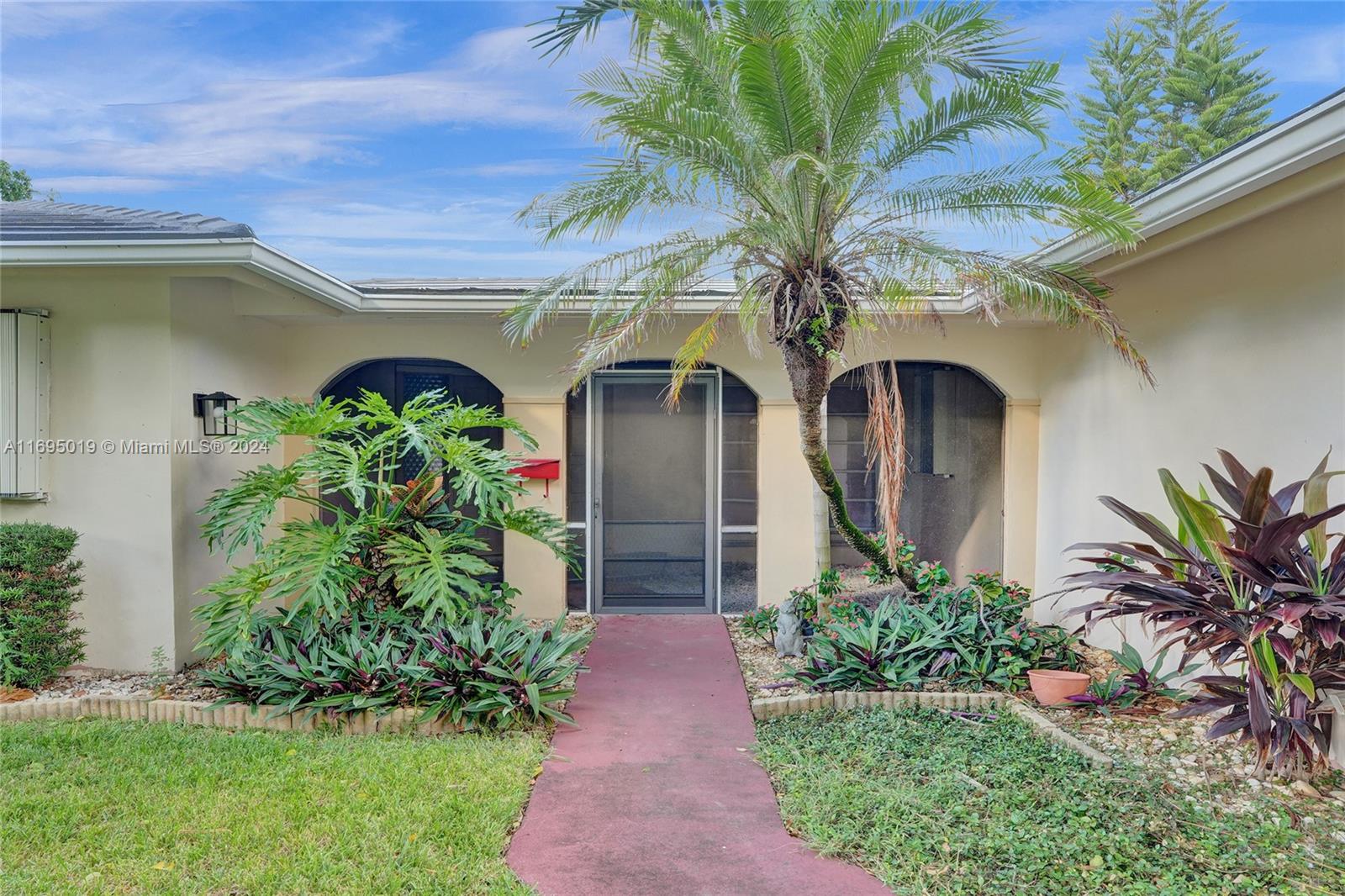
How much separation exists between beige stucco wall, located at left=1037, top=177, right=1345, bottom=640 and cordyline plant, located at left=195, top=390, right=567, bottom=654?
14.9ft

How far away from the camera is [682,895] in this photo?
3045 millimetres

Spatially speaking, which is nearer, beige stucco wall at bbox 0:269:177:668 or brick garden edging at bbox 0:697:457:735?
brick garden edging at bbox 0:697:457:735

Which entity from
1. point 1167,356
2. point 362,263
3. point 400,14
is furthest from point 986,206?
point 362,263

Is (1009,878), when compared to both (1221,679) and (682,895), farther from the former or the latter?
(1221,679)

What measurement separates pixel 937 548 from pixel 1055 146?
4.30 meters

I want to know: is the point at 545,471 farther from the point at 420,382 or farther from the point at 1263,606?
the point at 1263,606

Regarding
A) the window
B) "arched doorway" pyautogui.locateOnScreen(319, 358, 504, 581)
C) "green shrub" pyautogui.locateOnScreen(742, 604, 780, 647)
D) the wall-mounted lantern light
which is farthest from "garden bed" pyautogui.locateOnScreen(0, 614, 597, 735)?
"arched doorway" pyautogui.locateOnScreen(319, 358, 504, 581)

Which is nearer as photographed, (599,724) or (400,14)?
(599,724)

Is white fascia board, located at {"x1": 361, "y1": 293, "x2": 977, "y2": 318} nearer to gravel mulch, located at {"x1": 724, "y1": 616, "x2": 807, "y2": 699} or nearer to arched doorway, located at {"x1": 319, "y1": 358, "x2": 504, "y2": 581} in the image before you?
arched doorway, located at {"x1": 319, "y1": 358, "x2": 504, "y2": 581}

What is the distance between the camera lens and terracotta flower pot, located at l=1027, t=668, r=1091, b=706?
4898 mm

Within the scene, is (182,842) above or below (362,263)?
below

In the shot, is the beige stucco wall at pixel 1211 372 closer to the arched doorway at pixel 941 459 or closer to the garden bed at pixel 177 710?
the arched doorway at pixel 941 459

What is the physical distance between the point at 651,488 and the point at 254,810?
4.86m

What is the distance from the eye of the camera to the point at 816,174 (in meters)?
5.12
